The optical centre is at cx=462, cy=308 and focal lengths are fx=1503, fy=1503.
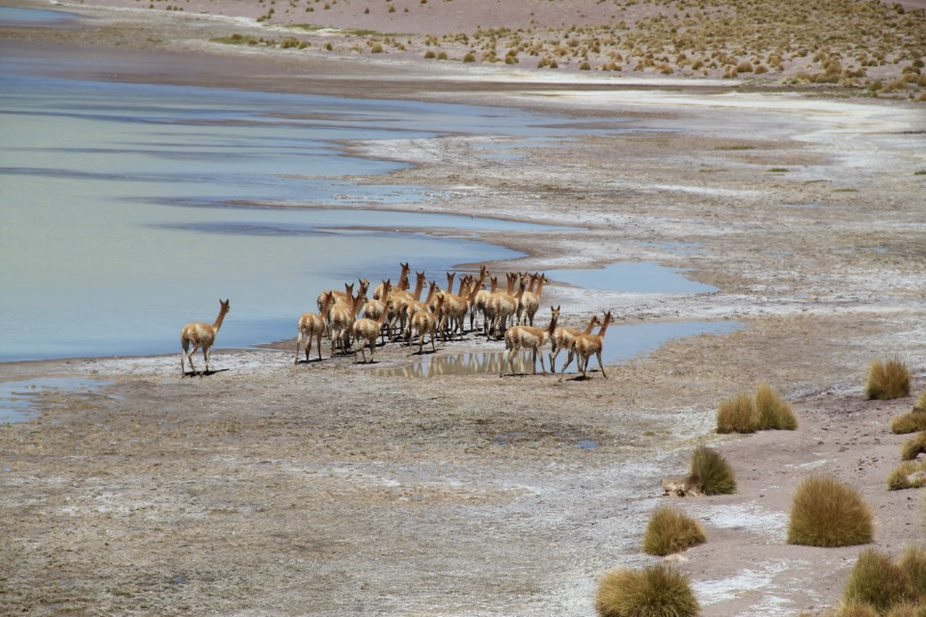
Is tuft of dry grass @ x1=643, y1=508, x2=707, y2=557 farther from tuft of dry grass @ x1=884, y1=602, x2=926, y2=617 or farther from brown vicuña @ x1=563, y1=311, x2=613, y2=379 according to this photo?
brown vicuña @ x1=563, y1=311, x2=613, y2=379

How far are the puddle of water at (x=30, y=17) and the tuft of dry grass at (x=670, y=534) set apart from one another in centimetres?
9221

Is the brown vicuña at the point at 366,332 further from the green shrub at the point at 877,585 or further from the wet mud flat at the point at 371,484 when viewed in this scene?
the green shrub at the point at 877,585

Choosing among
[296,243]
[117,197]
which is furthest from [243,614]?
[117,197]

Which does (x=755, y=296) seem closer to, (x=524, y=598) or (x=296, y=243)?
(x=296, y=243)

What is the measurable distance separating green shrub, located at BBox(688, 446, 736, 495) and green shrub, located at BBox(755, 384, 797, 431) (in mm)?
2226

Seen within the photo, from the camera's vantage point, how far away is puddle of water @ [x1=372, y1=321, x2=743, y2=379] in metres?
17.6

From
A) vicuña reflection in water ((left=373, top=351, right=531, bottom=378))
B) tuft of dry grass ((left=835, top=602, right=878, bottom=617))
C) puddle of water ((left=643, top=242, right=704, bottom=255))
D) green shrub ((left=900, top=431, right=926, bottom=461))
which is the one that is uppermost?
tuft of dry grass ((left=835, top=602, right=878, bottom=617))

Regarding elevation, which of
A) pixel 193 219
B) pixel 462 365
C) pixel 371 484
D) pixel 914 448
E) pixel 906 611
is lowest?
pixel 462 365

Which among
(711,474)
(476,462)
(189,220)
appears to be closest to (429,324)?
(476,462)

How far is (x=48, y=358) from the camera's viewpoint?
17344mm

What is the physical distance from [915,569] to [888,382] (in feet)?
21.5

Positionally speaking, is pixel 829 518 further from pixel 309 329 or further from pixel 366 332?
pixel 309 329

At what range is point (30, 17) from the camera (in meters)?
105

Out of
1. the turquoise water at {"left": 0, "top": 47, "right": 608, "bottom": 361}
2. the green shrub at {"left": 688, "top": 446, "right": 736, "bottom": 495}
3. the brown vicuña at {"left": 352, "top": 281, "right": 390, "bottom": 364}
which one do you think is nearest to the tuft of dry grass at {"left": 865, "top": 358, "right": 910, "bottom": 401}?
the green shrub at {"left": 688, "top": 446, "right": 736, "bottom": 495}
